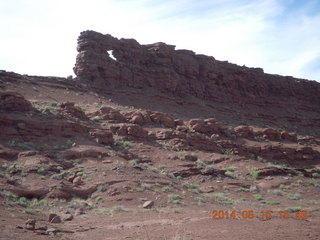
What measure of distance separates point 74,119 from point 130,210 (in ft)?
38.5

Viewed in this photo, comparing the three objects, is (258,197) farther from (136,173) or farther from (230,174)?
(136,173)

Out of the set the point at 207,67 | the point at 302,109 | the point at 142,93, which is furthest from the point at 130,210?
the point at 302,109

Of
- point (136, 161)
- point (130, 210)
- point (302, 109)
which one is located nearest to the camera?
point (130, 210)

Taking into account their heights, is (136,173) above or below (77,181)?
above

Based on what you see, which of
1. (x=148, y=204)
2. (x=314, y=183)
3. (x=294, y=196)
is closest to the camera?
(x=148, y=204)

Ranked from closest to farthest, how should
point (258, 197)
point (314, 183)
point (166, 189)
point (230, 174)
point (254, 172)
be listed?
point (166, 189) < point (258, 197) < point (230, 174) < point (314, 183) < point (254, 172)

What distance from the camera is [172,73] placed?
38188 millimetres

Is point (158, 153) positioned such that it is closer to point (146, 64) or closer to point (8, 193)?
point (8, 193)

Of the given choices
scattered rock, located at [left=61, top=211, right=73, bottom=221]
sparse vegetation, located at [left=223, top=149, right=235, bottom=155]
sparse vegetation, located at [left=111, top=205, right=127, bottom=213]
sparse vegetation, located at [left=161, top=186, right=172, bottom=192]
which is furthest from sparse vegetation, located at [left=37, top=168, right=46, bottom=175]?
sparse vegetation, located at [left=223, top=149, right=235, bottom=155]

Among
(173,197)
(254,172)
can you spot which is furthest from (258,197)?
(173,197)

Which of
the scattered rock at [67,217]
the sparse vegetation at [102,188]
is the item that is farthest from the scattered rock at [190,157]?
the scattered rock at [67,217]

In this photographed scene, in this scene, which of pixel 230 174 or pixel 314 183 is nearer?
pixel 230 174

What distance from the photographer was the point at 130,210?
37.1 feet

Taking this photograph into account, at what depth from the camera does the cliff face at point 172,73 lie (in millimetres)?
34688
